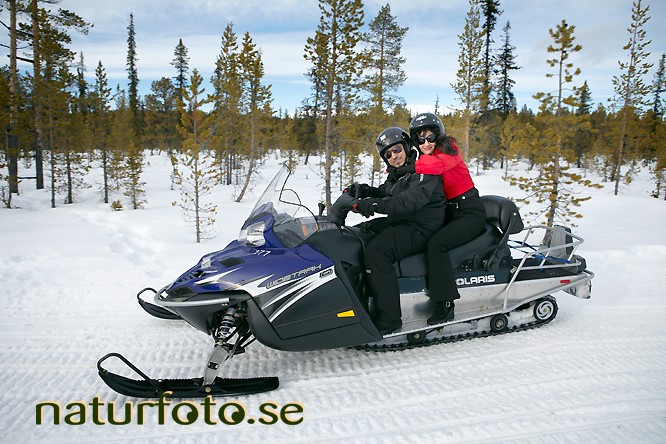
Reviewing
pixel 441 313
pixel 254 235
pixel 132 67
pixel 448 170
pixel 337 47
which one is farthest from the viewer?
pixel 132 67

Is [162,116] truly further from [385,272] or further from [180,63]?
[385,272]

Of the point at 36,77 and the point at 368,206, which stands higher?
the point at 36,77

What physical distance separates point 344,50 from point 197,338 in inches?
598

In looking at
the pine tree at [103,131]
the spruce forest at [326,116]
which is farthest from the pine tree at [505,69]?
the pine tree at [103,131]

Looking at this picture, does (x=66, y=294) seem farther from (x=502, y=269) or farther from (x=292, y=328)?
(x=502, y=269)

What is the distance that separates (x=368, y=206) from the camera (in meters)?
3.36

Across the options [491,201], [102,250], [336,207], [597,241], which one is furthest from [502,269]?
[597,241]

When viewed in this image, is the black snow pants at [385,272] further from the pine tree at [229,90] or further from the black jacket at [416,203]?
the pine tree at [229,90]

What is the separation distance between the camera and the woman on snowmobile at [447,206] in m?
3.54

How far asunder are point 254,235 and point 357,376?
136cm

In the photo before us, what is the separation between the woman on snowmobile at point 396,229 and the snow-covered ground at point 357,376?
0.53 m

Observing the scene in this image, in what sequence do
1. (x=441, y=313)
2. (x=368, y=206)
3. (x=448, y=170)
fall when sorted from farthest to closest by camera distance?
(x=448, y=170) → (x=441, y=313) → (x=368, y=206)

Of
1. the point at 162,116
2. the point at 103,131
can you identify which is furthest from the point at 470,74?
the point at 162,116

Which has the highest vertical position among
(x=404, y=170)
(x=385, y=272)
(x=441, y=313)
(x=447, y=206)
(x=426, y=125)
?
(x=426, y=125)
